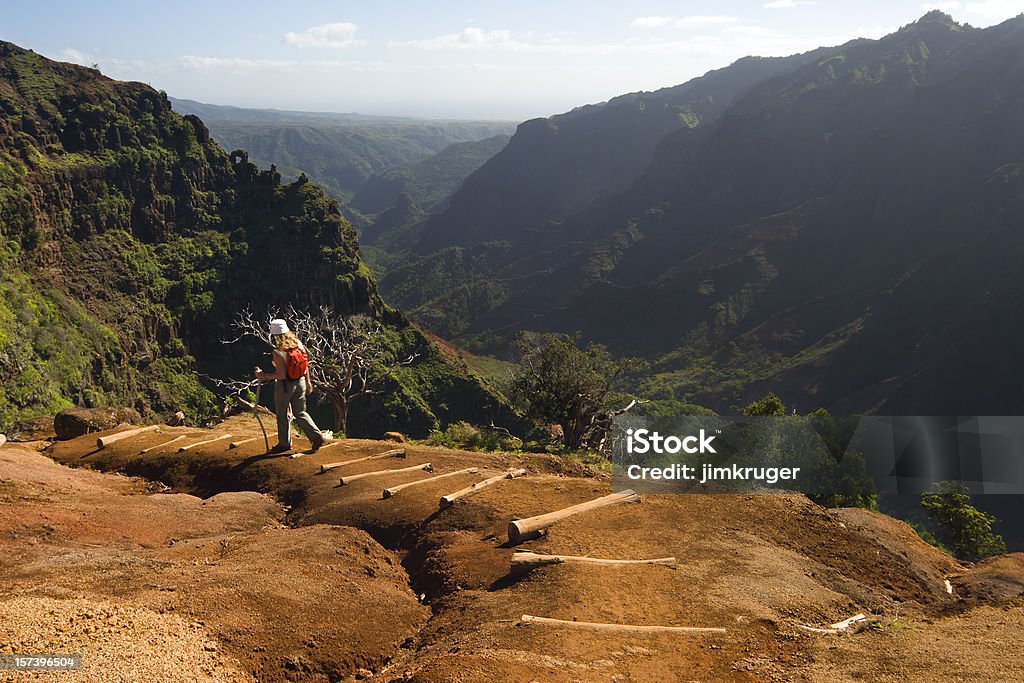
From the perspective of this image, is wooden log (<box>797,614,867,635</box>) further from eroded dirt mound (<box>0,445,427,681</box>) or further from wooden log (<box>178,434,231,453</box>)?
wooden log (<box>178,434,231,453</box>)

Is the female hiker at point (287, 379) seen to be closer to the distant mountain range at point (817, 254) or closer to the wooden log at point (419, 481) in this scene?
the wooden log at point (419, 481)

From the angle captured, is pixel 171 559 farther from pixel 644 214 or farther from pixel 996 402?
pixel 644 214

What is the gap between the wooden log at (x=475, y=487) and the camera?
937 centimetres

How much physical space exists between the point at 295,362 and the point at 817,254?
121495 millimetres

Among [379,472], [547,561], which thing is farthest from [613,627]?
[379,472]

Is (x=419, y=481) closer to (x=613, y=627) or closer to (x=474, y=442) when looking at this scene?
(x=613, y=627)

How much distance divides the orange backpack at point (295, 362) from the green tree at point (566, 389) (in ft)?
39.0

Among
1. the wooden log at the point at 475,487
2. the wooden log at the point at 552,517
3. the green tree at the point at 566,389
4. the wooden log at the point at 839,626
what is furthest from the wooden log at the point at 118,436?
the wooden log at the point at 839,626

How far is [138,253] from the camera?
53.8 m

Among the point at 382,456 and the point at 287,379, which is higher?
the point at 287,379

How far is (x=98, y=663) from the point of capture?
16.5 feet

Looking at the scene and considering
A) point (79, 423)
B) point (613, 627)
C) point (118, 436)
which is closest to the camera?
point (613, 627)

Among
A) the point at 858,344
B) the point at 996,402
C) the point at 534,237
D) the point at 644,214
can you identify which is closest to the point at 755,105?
the point at 644,214

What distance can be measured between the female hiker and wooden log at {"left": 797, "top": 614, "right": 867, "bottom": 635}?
8.39m
